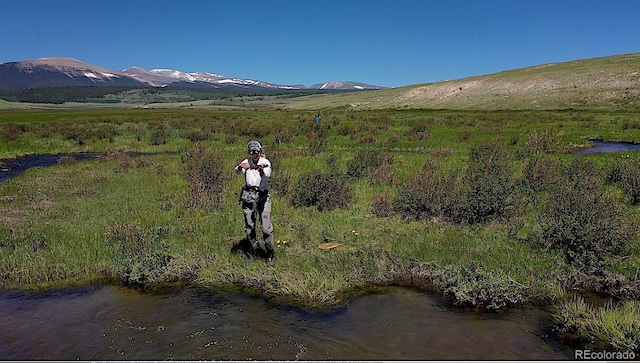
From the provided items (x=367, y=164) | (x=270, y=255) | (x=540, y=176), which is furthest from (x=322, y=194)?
(x=540, y=176)

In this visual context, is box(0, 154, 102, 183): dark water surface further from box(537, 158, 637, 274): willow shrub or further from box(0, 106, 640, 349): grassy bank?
box(537, 158, 637, 274): willow shrub

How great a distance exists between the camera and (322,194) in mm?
13367

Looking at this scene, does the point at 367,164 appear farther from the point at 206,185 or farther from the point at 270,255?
the point at 270,255

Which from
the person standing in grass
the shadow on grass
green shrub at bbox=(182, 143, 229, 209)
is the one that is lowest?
the shadow on grass

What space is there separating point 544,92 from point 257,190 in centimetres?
9963

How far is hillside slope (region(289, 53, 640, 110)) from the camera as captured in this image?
78.0 meters

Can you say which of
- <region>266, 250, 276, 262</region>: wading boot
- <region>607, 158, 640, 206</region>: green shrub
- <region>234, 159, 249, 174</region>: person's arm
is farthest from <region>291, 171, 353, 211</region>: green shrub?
<region>607, 158, 640, 206</region>: green shrub

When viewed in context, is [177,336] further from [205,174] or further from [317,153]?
[317,153]

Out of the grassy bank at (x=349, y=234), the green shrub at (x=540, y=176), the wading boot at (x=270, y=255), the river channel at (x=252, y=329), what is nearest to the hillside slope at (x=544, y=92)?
the green shrub at (x=540, y=176)

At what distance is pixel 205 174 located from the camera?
15727 millimetres

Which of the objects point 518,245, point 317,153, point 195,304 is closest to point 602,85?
point 317,153

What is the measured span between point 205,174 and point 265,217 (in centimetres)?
763

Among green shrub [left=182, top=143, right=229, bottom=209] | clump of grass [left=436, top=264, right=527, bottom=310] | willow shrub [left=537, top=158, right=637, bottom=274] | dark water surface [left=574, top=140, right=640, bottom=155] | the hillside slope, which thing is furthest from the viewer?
the hillside slope

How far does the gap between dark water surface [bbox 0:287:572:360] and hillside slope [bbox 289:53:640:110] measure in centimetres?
7835
